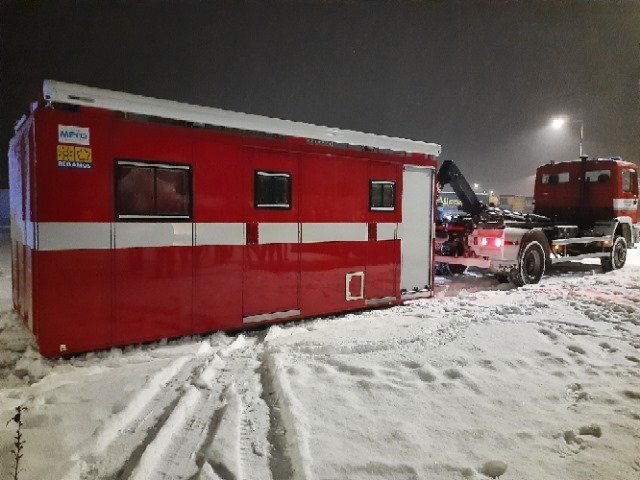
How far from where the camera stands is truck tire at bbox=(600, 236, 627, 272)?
13031 mm

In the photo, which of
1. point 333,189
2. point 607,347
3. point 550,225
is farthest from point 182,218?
point 550,225

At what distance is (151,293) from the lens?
5.29 m

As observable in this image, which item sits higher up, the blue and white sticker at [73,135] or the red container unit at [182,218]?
the blue and white sticker at [73,135]

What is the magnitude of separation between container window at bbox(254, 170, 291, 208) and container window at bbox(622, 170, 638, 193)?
1136 cm

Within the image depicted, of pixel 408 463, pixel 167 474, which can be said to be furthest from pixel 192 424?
pixel 408 463

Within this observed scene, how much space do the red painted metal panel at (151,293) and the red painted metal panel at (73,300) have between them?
0.13m

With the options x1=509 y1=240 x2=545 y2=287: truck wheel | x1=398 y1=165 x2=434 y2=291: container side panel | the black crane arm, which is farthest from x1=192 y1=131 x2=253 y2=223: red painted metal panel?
x1=509 y1=240 x2=545 y2=287: truck wheel

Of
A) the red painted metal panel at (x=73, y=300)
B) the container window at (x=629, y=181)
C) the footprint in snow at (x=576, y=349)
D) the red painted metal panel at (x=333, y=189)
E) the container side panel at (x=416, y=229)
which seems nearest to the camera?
the red painted metal panel at (x=73, y=300)

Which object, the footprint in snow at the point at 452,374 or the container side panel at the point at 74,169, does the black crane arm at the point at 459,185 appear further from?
the container side panel at the point at 74,169

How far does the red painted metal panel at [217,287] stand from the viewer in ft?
18.5

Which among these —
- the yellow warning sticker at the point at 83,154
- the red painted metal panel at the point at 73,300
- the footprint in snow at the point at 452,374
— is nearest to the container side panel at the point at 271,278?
the red painted metal panel at the point at 73,300

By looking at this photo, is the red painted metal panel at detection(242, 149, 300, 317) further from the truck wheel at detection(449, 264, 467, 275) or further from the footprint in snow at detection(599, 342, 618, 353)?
the truck wheel at detection(449, 264, 467, 275)

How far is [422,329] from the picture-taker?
634 centimetres

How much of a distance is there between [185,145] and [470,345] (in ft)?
14.2
